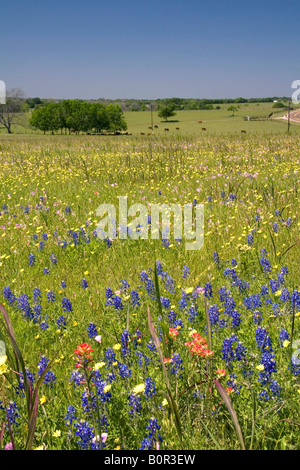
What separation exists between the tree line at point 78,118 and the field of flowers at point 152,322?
282 feet

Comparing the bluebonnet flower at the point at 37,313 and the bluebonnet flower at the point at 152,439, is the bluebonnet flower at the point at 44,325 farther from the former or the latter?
the bluebonnet flower at the point at 152,439

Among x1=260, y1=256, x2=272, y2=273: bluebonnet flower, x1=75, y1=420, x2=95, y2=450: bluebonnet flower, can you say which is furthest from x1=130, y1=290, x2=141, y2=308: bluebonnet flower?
x1=75, y1=420, x2=95, y2=450: bluebonnet flower

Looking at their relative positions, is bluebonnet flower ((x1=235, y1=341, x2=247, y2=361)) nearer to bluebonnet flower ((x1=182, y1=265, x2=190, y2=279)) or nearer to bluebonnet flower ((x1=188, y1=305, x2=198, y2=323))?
bluebonnet flower ((x1=188, y1=305, x2=198, y2=323))

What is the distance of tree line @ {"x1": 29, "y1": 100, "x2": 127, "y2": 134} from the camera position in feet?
303

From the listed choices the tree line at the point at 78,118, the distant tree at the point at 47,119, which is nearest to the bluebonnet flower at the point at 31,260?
the tree line at the point at 78,118

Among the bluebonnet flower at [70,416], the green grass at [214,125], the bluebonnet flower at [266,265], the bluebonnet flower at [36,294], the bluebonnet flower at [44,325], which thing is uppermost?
the green grass at [214,125]

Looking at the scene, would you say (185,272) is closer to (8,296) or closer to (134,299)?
(134,299)

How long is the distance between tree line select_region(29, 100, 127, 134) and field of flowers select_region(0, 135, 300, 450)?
8601 cm

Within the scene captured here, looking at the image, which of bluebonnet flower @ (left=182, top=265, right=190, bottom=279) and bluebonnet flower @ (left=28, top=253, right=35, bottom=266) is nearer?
bluebonnet flower @ (left=182, top=265, right=190, bottom=279)

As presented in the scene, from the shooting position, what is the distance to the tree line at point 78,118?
92250 mm

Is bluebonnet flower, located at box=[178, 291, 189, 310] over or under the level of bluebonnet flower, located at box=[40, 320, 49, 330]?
over

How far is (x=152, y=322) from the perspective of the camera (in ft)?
6.13

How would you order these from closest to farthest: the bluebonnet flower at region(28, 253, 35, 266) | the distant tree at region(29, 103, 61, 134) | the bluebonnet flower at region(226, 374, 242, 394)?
the bluebonnet flower at region(226, 374, 242, 394) → the bluebonnet flower at region(28, 253, 35, 266) → the distant tree at region(29, 103, 61, 134)

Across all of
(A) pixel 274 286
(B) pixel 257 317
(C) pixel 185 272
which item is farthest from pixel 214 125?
(B) pixel 257 317
